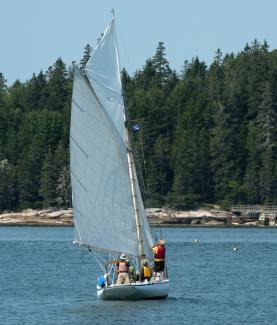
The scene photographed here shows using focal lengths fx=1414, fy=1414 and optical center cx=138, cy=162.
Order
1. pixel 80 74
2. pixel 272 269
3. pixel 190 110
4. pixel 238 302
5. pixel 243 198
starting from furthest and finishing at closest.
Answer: pixel 190 110 < pixel 243 198 < pixel 272 269 < pixel 238 302 < pixel 80 74

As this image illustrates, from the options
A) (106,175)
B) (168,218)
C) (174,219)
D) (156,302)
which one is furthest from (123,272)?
(174,219)

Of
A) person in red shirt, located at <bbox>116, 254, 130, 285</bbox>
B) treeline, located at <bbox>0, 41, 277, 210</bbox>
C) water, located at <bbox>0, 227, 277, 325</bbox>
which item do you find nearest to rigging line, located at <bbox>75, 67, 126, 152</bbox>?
person in red shirt, located at <bbox>116, 254, 130, 285</bbox>

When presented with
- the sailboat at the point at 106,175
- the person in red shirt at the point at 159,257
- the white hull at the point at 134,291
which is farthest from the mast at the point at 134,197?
the white hull at the point at 134,291

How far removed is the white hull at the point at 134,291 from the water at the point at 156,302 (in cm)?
34

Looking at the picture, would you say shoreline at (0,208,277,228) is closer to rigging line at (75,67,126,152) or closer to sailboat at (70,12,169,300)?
sailboat at (70,12,169,300)

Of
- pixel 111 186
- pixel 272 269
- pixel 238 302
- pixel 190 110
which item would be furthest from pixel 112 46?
pixel 190 110

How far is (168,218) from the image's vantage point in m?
169

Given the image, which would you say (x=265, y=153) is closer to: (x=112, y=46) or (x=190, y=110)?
(x=190, y=110)

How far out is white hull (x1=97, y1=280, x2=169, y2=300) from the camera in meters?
57.2

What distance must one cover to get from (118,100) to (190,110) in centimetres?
13744

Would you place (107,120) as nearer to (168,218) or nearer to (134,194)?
(134,194)

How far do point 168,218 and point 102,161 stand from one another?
365 ft

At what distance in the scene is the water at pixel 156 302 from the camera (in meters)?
54.7

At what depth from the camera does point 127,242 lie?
2297 inches
